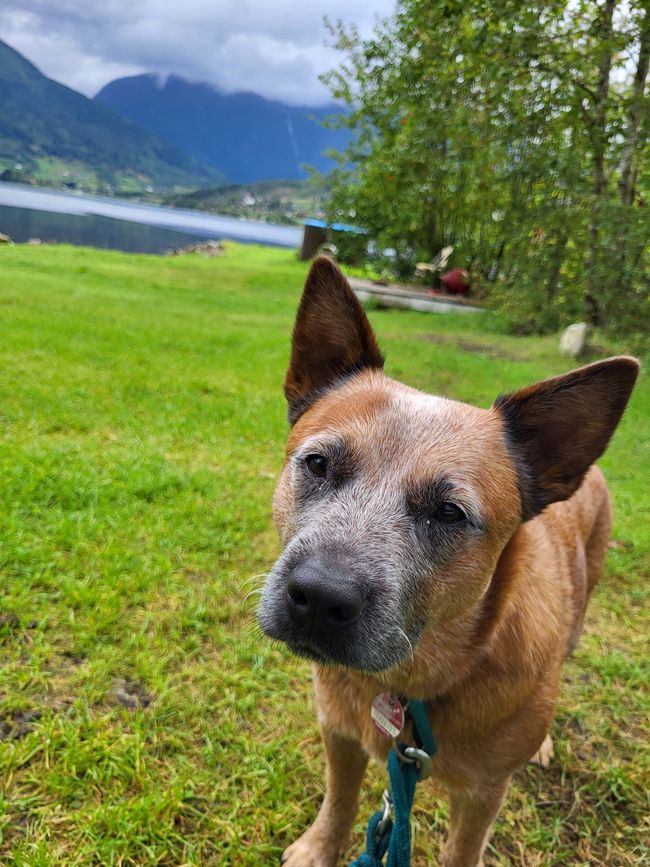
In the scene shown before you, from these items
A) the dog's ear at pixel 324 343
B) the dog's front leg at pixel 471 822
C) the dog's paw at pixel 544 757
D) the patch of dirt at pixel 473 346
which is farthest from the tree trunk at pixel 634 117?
the dog's front leg at pixel 471 822

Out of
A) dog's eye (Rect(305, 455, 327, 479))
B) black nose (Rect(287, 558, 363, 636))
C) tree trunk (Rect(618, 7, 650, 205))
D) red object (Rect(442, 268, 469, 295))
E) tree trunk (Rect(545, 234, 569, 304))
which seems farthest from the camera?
red object (Rect(442, 268, 469, 295))

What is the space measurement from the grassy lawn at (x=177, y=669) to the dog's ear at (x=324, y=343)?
0.95 m

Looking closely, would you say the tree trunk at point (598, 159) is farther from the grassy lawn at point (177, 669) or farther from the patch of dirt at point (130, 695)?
the patch of dirt at point (130, 695)

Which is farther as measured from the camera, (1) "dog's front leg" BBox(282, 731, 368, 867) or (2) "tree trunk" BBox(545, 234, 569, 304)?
(2) "tree trunk" BBox(545, 234, 569, 304)

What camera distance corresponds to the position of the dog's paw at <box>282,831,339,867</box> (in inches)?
87.7

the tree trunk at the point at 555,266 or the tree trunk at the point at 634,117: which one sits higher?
the tree trunk at the point at 634,117

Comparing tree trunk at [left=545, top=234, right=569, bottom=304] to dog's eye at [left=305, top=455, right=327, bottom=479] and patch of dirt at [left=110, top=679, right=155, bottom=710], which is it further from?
patch of dirt at [left=110, top=679, right=155, bottom=710]

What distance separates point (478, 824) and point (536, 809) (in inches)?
26.4

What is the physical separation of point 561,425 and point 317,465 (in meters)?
0.98

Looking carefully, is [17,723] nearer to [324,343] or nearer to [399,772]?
[399,772]

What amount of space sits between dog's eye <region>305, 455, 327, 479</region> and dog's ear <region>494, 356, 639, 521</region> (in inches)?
30.6

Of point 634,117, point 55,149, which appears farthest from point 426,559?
point 55,149

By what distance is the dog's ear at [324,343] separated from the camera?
2303 mm

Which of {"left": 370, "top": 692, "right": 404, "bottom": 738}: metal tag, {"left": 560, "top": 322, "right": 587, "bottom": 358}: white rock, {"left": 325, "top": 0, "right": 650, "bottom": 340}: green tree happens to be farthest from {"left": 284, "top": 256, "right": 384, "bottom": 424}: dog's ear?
{"left": 560, "top": 322, "right": 587, "bottom": 358}: white rock
